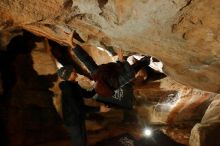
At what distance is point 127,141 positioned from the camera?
778 cm

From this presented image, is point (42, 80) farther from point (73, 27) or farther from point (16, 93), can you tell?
point (73, 27)

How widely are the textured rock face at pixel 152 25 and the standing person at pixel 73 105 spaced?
65cm

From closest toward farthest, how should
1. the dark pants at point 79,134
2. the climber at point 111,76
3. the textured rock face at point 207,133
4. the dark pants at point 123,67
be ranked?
the climber at point 111,76
the dark pants at point 123,67
the dark pants at point 79,134
the textured rock face at point 207,133

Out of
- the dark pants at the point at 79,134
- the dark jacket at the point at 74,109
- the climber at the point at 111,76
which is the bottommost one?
the dark pants at the point at 79,134

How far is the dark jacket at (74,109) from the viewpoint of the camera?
465cm

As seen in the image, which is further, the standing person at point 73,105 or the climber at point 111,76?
the standing person at point 73,105

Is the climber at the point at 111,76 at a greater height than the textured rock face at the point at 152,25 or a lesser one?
lesser

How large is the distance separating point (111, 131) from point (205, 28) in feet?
18.8

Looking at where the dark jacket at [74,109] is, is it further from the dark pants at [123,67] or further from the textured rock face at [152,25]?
the textured rock face at [152,25]

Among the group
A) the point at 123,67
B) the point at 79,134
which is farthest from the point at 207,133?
the point at 79,134

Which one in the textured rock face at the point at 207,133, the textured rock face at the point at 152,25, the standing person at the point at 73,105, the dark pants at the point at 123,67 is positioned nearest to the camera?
the textured rock face at the point at 152,25

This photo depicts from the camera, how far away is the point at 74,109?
471cm

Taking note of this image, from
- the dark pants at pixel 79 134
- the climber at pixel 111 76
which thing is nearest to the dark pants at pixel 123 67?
the climber at pixel 111 76

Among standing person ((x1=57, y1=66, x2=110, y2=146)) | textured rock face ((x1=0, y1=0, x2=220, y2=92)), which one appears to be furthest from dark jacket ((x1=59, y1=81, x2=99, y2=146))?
textured rock face ((x1=0, y1=0, x2=220, y2=92))
